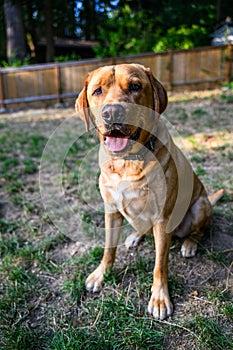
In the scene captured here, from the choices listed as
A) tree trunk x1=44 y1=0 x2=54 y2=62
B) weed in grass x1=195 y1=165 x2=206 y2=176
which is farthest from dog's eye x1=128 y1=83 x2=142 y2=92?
tree trunk x1=44 y1=0 x2=54 y2=62

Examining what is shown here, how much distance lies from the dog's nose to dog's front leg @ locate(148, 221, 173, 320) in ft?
2.45

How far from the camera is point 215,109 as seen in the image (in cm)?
746

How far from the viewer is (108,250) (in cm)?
252

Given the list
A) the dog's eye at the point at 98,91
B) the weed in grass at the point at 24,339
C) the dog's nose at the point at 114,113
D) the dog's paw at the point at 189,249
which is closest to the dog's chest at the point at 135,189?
the dog's nose at the point at 114,113

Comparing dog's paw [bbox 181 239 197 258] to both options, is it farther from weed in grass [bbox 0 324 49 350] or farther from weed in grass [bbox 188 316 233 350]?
weed in grass [bbox 0 324 49 350]

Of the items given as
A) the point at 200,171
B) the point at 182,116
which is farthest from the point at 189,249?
the point at 182,116

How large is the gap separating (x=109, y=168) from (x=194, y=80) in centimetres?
900

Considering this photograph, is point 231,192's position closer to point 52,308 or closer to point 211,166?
point 211,166

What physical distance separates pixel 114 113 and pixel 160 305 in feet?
4.21

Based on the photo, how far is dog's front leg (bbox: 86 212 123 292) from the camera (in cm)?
246

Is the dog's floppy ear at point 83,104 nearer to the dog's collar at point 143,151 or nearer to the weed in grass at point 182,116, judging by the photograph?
the dog's collar at point 143,151

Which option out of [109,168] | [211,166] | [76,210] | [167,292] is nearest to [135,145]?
[109,168]

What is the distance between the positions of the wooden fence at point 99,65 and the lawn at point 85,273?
5.68 m

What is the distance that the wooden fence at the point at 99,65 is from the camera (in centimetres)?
991
